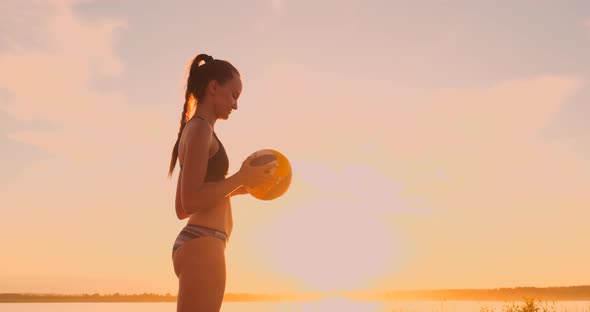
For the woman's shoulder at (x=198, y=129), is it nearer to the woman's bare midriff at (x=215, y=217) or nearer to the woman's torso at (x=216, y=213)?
the woman's torso at (x=216, y=213)

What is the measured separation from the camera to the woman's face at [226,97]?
504 centimetres

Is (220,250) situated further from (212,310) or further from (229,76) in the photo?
(229,76)

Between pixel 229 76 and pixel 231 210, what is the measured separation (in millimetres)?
1004

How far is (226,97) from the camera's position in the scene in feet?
16.6

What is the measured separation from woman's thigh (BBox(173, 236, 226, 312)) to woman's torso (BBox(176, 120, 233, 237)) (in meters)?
0.13

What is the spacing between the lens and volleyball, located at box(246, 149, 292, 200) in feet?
17.3

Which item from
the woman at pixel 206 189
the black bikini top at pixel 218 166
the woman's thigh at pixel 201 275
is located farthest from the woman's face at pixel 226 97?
the woman's thigh at pixel 201 275

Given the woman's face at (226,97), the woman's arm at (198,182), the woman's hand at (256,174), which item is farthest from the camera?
the woman's face at (226,97)

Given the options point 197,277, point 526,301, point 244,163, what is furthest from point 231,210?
point 526,301

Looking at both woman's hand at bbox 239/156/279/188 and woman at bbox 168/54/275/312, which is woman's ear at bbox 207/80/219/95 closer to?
woman at bbox 168/54/275/312

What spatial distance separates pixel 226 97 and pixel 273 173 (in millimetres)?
736

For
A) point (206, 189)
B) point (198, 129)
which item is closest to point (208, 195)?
point (206, 189)

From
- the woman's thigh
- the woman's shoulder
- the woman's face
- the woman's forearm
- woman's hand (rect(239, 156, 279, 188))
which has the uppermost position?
the woman's face

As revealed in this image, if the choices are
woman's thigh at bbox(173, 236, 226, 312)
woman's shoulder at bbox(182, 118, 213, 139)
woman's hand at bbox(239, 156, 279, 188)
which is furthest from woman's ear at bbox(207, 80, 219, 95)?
woman's thigh at bbox(173, 236, 226, 312)
